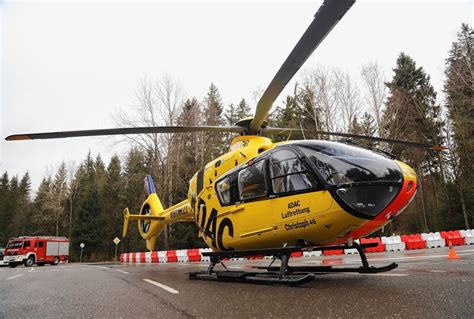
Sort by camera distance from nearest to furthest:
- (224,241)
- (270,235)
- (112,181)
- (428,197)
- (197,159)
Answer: (270,235)
(224,241)
(197,159)
(428,197)
(112,181)

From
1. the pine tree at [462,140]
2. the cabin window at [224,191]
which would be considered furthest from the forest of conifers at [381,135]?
the cabin window at [224,191]

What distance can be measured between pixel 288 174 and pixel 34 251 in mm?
32911

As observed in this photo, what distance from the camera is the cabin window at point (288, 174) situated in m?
4.46

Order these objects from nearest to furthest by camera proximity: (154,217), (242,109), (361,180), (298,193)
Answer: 1. (361,180)
2. (298,193)
3. (154,217)
4. (242,109)

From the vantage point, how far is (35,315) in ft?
9.98

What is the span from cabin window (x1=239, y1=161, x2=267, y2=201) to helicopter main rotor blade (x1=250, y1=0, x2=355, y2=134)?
3.89ft

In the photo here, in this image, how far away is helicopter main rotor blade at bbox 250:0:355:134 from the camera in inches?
103

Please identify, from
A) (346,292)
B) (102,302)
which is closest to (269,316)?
(346,292)

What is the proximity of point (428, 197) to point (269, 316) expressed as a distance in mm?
33777


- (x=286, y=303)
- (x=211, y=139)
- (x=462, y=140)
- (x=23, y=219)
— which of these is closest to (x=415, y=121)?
(x=462, y=140)

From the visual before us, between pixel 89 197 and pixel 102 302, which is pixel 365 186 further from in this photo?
pixel 89 197

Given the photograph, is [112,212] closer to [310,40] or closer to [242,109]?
[242,109]

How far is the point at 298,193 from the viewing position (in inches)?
178

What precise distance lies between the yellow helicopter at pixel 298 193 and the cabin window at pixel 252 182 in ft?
0.05
